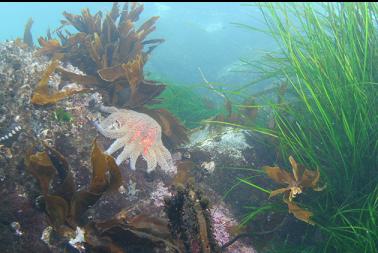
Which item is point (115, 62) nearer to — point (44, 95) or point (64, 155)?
point (44, 95)

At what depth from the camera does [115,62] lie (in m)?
4.12

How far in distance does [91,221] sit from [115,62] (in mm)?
2380

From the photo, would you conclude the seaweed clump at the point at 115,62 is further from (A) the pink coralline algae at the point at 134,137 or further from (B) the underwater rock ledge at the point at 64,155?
(A) the pink coralline algae at the point at 134,137

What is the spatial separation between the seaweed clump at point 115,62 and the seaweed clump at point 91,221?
4.44ft

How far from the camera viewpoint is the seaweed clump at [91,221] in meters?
2.22

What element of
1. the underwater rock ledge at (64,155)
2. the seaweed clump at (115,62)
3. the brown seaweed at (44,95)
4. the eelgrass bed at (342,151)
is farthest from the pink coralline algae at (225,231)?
the brown seaweed at (44,95)

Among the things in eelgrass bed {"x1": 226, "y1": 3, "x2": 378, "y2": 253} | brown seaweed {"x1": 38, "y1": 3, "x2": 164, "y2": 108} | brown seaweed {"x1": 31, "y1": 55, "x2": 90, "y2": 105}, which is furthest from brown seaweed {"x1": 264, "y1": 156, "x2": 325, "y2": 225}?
brown seaweed {"x1": 31, "y1": 55, "x2": 90, "y2": 105}

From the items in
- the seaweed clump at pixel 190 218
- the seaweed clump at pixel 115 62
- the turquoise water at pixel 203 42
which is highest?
the seaweed clump at pixel 115 62

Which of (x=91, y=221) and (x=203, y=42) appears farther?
(x=203, y=42)

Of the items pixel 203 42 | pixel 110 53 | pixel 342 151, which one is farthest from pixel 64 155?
pixel 203 42

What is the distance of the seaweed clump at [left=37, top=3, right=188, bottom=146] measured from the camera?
3.57m

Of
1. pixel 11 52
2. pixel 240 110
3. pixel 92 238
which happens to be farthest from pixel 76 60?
pixel 92 238

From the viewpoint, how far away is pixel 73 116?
118 inches

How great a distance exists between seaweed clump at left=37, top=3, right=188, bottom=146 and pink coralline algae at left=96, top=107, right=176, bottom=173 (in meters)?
0.35
